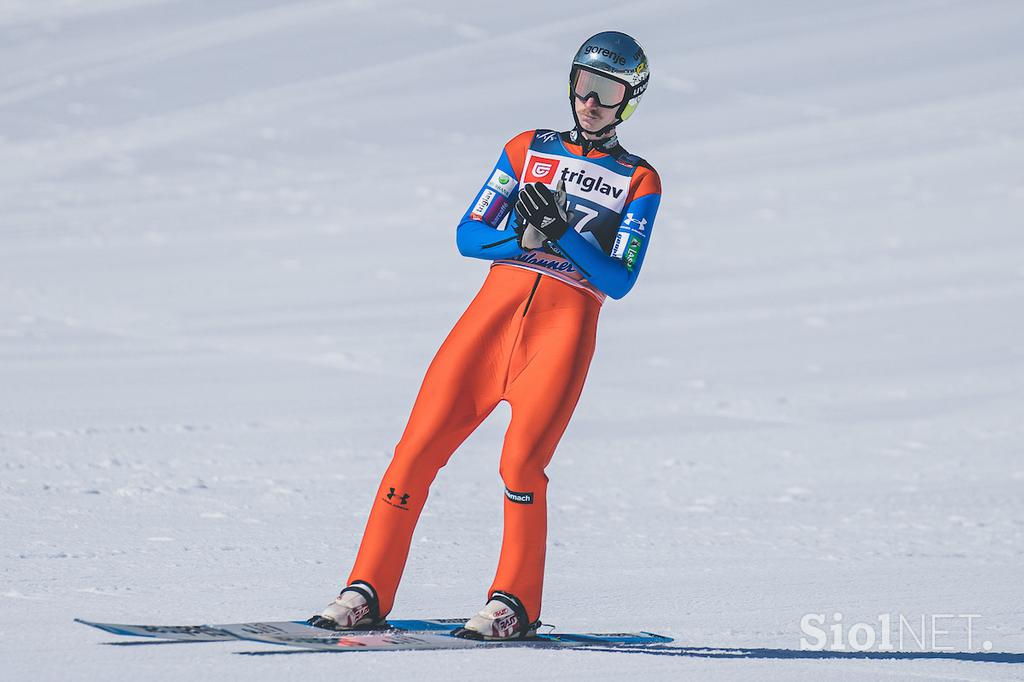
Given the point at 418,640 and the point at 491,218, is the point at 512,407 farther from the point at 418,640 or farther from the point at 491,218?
the point at 418,640

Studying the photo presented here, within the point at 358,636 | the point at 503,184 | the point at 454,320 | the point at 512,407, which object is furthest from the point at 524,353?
the point at 454,320

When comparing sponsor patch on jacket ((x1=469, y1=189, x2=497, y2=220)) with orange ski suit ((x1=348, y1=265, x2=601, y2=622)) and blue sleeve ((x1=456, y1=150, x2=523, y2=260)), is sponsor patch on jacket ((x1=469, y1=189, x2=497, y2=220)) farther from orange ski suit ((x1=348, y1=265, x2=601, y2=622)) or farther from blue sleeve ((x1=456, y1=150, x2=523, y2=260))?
orange ski suit ((x1=348, y1=265, x2=601, y2=622))

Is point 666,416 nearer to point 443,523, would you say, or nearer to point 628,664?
point 443,523

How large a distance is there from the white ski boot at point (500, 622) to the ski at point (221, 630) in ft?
0.71

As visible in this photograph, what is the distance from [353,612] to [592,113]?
1.98m

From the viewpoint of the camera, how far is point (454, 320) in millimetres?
15680

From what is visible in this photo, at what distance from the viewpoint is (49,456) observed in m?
9.43

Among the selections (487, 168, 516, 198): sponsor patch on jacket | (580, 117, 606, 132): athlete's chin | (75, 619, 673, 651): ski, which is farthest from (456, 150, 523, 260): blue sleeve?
(75, 619, 673, 651): ski

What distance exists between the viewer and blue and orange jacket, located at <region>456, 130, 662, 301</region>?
5.76 meters

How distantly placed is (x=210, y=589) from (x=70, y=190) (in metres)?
16.2

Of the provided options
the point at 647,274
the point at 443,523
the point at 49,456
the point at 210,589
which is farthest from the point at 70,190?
the point at 210,589

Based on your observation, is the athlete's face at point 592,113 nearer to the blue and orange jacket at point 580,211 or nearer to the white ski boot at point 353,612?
the blue and orange jacket at point 580,211

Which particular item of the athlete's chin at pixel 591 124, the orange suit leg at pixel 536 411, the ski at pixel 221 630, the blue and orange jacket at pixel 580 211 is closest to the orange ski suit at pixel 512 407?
the orange suit leg at pixel 536 411

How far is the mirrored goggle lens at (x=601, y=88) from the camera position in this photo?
5.94 m
